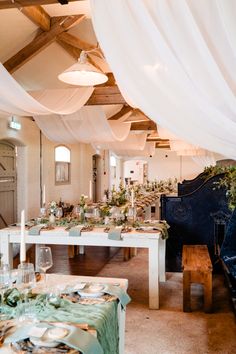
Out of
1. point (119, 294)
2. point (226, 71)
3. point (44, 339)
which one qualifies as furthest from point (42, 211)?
point (226, 71)

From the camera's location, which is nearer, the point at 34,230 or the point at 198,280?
the point at 198,280

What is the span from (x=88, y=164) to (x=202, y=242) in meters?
6.14

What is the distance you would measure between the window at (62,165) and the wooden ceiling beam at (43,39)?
3.90 meters

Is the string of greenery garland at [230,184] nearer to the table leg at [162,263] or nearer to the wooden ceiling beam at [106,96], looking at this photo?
the table leg at [162,263]

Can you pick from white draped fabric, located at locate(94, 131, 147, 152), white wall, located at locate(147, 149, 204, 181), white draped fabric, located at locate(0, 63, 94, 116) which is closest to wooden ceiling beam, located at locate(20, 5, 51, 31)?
white draped fabric, located at locate(0, 63, 94, 116)

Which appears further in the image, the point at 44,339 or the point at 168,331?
the point at 168,331

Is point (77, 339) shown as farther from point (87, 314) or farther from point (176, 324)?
point (176, 324)

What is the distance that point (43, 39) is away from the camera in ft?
14.4

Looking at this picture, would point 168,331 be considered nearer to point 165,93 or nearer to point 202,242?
point 202,242

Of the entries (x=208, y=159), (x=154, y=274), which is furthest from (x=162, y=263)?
(x=208, y=159)

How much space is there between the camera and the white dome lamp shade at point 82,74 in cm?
294

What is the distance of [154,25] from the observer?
5.18 feet

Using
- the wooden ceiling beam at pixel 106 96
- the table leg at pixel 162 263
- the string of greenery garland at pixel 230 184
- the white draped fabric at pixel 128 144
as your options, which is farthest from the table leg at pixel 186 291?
the white draped fabric at pixel 128 144

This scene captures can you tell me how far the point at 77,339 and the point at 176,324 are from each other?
6.74ft
